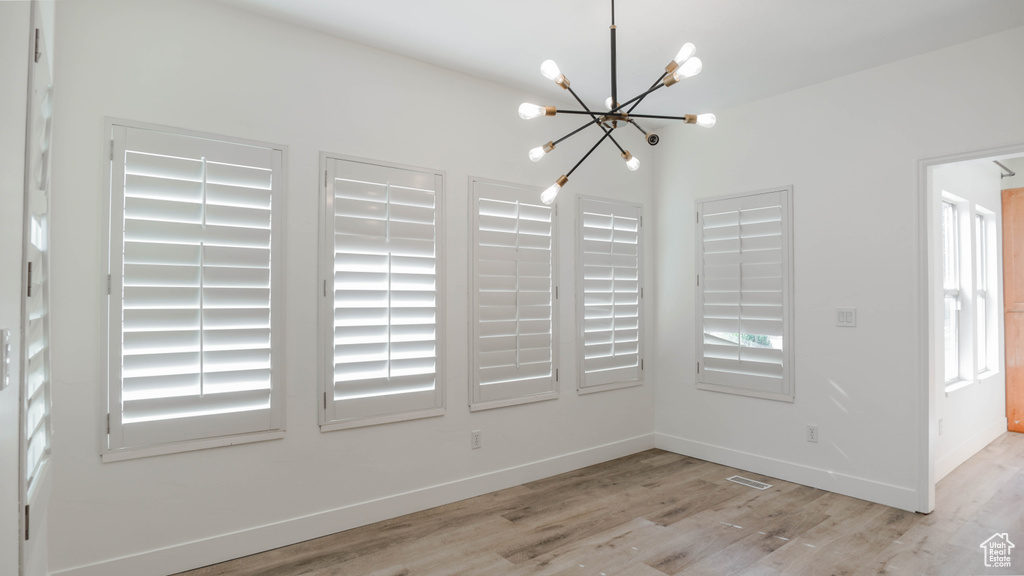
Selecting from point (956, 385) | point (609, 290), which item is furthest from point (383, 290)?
point (956, 385)

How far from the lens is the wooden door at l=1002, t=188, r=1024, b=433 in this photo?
17.3 ft

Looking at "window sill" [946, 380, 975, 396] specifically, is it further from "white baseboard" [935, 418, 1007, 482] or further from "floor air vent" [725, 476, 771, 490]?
"floor air vent" [725, 476, 771, 490]

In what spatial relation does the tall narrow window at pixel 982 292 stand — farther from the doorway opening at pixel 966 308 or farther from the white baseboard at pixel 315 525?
the white baseboard at pixel 315 525

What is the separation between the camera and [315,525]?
3090 millimetres

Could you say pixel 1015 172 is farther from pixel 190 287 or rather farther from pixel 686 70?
pixel 190 287

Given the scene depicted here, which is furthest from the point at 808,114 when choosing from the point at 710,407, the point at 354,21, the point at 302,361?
the point at 302,361

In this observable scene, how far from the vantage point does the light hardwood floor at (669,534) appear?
2771mm

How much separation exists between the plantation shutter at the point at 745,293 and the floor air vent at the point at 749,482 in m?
0.66

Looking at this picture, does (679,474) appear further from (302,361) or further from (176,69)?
(176,69)

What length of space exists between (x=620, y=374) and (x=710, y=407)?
782 mm

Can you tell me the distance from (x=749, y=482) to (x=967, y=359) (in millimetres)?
2350

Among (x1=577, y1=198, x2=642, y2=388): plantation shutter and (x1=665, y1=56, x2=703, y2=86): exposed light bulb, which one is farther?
(x1=577, y1=198, x2=642, y2=388): plantation shutter

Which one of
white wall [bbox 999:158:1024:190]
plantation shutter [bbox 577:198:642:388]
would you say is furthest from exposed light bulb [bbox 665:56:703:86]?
white wall [bbox 999:158:1024:190]

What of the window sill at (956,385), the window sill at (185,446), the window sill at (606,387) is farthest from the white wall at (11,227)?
the window sill at (956,385)
